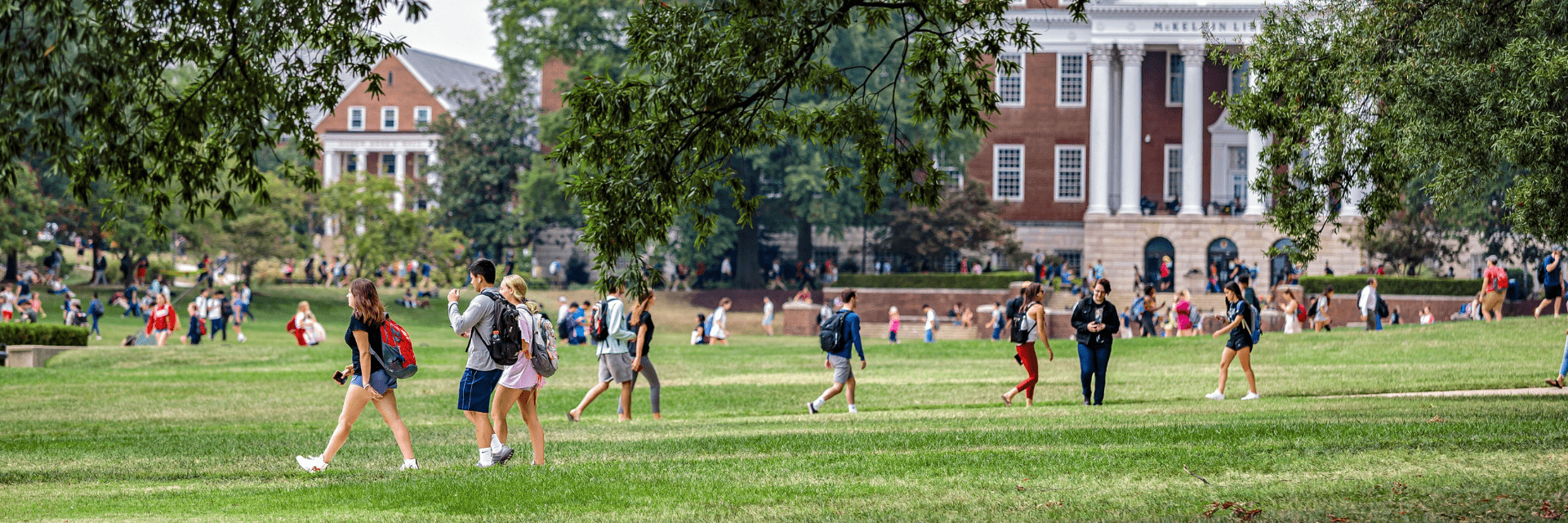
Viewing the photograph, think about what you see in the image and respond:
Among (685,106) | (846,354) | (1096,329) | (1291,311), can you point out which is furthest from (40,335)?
(1291,311)

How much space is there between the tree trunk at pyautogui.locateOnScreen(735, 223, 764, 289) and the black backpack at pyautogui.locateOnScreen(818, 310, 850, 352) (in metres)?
38.4

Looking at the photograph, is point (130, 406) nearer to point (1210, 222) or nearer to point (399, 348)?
point (399, 348)

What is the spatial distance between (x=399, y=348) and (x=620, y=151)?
219cm

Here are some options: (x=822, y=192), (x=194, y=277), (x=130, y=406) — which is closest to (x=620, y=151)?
(x=130, y=406)

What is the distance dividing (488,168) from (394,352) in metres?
49.5

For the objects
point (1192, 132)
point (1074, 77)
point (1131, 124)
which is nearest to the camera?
point (1192, 132)

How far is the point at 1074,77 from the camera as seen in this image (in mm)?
58812

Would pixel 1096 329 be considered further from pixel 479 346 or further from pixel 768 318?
pixel 768 318

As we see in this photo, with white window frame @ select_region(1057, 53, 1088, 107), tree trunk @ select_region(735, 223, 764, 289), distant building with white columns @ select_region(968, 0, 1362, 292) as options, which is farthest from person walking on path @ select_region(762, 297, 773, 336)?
white window frame @ select_region(1057, 53, 1088, 107)

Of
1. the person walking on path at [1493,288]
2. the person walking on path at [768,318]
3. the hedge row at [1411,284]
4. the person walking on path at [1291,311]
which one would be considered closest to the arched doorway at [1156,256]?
the hedge row at [1411,284]

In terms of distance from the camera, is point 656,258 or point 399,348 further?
point 656,258

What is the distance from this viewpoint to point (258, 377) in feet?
77.7

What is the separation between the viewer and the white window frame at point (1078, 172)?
59.2m

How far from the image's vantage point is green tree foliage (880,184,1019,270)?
5206 cm
